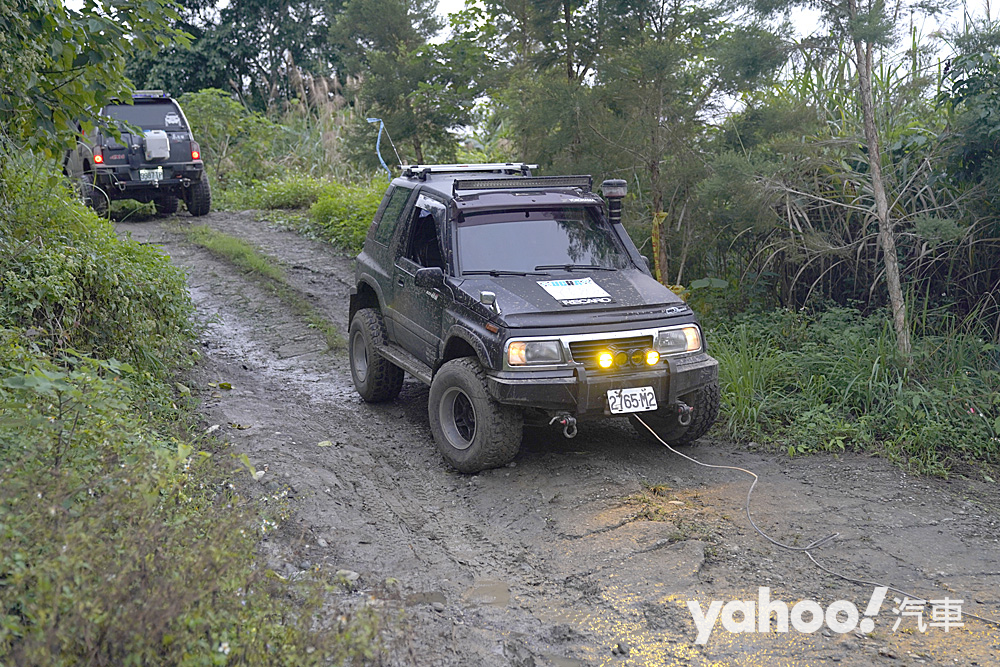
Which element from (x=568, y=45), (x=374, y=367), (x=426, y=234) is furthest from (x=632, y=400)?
(x=568, y=45)

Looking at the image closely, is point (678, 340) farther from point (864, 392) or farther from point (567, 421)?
point (864, 392)

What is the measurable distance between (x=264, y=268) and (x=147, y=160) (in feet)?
12.5

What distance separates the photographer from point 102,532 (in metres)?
3.55

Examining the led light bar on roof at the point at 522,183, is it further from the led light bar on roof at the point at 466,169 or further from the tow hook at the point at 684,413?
the tow hook at the point at 684,413

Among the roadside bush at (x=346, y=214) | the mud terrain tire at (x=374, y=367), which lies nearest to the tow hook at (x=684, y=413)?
the mud terrain tire at (x=374, y=367)

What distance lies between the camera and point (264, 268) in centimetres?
1148

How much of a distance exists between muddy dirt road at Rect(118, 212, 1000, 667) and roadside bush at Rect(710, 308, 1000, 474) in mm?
287

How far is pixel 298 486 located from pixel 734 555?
2628 mm

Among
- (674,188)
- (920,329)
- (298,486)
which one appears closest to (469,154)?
(674,188)

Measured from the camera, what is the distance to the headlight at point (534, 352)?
18.1 ft

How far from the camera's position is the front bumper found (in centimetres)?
544

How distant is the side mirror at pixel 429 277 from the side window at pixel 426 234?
20cm

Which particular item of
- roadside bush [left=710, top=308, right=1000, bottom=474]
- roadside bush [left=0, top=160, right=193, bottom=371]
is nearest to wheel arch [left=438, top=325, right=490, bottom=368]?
roadside bush [left=710, top=308, right=1000, bottom=474]

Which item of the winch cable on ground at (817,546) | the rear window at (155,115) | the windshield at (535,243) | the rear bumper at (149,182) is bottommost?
the winch cable on ground at (817,546)
